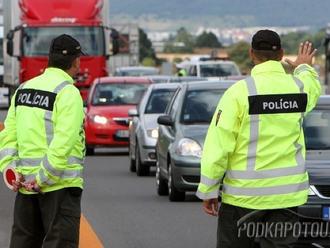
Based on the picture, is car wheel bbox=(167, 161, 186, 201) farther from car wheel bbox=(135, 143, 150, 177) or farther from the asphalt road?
car wheel bbox=(135, 143, 150, 177)

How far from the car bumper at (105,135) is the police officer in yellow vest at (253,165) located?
19.2 meters

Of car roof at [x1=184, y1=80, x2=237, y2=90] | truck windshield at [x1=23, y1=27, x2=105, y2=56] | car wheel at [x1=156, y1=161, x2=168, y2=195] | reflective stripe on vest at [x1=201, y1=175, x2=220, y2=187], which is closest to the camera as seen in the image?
reflective stripe on vest at [x1=201, y1=175, x2=220, y2=187]

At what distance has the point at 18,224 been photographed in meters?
8.98

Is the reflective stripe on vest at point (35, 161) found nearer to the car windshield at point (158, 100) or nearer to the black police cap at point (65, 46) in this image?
the black police cap at point (65, 46)

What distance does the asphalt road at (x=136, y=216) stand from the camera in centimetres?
1358

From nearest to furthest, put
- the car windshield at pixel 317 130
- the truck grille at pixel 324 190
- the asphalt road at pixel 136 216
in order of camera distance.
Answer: the truck grille at pixel 324 190 → the car windshield at pixel 317 130 → the asphalt road at pixel 136 216

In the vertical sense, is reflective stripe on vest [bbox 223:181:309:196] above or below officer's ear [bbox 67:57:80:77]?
below

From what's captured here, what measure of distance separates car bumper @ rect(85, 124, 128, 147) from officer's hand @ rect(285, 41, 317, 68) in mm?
18499

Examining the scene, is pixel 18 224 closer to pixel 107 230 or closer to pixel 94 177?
pixel 107 230

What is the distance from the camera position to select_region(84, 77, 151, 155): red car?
27.4 meters

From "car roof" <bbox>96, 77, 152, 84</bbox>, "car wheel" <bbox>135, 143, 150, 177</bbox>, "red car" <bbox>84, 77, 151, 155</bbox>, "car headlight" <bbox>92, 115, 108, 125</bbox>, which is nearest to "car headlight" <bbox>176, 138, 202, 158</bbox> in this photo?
"car wheel" <bbox>135, 143, 150, 177</bbox>

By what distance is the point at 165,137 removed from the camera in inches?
722

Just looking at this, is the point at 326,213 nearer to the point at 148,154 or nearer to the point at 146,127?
the point at 148,154

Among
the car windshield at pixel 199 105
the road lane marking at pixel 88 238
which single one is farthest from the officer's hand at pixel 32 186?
the car windshield at pixel 199 105
